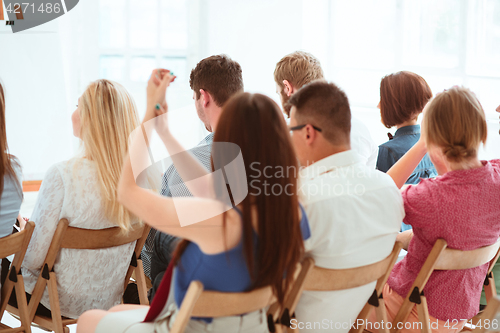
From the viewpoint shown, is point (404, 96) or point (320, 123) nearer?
point (320, 123)

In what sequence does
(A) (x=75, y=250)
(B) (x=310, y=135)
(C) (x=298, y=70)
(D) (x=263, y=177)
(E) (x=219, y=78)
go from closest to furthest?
(D) (x=263, y=177) → (B) (x=310, y=135) → (A) (x=75, y=250) → (E) (x=219, y=78) → (C) (x=298, y=70)

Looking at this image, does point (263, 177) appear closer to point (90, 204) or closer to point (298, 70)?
point (90, 204)

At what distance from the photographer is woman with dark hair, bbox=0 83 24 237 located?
1835mm

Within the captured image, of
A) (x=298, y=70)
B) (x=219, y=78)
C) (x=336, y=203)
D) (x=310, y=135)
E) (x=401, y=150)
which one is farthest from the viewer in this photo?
(x=298, y=70)

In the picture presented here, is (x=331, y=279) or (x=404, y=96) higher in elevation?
(x=404, y=96)

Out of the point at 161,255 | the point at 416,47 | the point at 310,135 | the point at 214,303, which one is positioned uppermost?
the point at 416,47

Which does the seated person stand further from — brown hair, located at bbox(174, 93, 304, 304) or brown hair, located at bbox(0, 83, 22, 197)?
brown hair, located at bbox(174, 93, 304, 304)

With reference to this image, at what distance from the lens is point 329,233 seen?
54.9 inches

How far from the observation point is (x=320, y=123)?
1567 millimetres

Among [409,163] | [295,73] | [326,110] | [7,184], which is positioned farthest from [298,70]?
[7,184]

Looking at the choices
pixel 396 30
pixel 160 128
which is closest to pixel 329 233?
pixel 160 128

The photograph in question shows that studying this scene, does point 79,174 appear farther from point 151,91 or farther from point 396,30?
point 396,30

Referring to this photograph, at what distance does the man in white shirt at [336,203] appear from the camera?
1.40 metres

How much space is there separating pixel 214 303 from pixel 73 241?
0.88 meters
